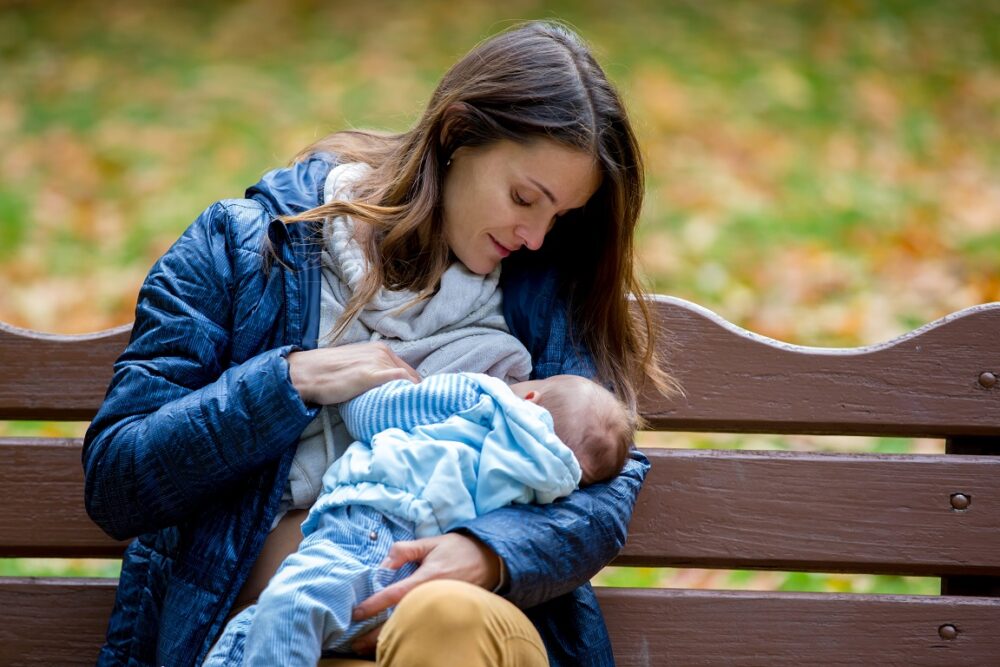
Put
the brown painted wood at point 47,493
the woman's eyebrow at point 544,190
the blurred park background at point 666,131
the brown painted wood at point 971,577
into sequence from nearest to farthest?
the woman's eyebrow at point 544,190, the brown painted wood at point 47,493, the brown painted wood at point 971,577, the blurred park background at point 666,131

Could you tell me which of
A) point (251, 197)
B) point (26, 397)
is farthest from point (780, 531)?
point (26, 397)

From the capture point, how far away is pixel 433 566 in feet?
6.04

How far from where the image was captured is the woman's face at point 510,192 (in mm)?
2180

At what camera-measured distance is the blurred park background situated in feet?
14.5

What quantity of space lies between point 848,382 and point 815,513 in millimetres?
277

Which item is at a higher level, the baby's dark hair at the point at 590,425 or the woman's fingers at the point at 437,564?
the baby's dark hair at the point at 590,425

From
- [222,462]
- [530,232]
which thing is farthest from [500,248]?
[222,462]

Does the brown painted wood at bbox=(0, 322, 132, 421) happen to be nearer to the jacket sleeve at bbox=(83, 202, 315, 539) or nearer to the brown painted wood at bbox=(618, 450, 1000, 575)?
the jacket sleeve at bbox=(83, 202, 315, 539)

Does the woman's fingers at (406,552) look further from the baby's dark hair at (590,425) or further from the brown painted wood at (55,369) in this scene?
the brown painted wood at (55,369)

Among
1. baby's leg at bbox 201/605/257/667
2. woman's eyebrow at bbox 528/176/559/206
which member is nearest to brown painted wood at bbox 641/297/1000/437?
woman's eyebrow at bbox 528/176/559/206

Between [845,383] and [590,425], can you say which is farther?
[845,383]

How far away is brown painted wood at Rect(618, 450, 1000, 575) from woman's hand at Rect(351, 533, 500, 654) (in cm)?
62

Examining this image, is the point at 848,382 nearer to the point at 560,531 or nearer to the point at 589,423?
the point at 589,423

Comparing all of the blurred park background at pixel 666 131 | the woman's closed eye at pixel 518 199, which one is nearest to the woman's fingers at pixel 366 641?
the woman's closed eye at pixel 518 199
